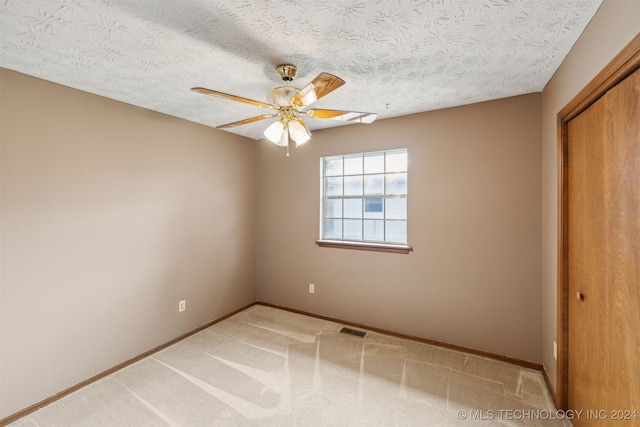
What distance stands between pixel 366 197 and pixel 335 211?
0.46 metres

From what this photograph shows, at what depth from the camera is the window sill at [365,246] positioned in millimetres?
2973

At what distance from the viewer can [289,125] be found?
1.85 m

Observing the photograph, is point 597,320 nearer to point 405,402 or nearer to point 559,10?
point 405,402

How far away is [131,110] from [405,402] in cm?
334

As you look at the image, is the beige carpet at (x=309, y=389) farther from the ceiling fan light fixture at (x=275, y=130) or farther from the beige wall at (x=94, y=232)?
the ceiling fan light fixture at (x=275, y=130)

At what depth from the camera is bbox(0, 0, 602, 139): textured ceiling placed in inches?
52.9

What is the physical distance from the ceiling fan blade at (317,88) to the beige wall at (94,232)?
1824 mm

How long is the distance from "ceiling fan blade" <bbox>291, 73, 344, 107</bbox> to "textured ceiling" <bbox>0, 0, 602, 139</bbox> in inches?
11.6

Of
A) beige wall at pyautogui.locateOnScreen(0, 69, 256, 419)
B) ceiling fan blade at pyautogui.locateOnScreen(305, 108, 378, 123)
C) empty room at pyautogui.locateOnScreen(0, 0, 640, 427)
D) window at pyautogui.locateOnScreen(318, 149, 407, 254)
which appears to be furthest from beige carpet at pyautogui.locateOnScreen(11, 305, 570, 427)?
ceiling fan blade at pyautogui.locateOnScreen(305, 108, 378, 123)

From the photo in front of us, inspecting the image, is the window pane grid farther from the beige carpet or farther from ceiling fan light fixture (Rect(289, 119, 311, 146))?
ceiling fan light fixture (Rect(289, 119, 311, 146))

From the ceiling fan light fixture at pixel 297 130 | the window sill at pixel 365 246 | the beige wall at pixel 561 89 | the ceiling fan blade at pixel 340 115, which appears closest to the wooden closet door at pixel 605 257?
the beige wall at pixel 561 89

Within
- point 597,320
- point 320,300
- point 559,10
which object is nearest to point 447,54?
point 559,10

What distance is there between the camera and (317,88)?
1544mm

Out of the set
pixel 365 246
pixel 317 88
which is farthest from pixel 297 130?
pixel 365 246
